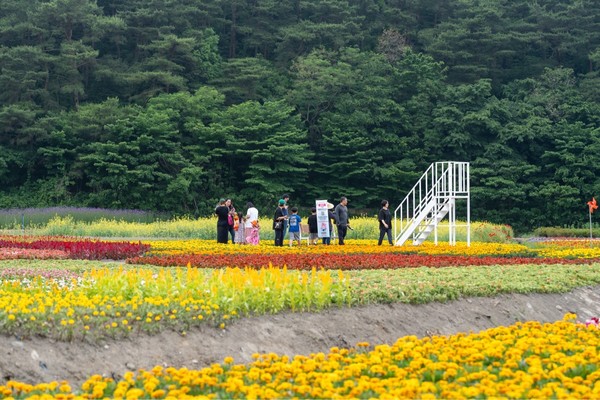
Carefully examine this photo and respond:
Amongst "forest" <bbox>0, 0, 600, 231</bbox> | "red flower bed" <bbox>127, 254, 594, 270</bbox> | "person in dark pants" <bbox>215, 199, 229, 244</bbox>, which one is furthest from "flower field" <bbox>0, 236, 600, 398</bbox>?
"forest" <bbox>0, 0, 600, 231</bbox>

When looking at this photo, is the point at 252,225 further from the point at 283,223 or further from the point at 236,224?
the point at 236,224

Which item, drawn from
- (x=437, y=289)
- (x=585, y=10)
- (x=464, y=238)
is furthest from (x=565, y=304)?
(x=585, y=10)

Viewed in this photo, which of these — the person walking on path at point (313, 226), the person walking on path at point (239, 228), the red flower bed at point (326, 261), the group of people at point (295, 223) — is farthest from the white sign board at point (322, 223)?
the red flower bed at point (326, 261)

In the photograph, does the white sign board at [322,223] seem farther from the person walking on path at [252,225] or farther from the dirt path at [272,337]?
the dirt path at [272,337]

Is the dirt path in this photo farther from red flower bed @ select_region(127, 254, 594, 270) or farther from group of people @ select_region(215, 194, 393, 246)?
group of people @ select_region(215, 194, 393, 246)

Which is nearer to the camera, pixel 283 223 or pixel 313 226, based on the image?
pixel 283 223

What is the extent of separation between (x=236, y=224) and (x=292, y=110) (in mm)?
20529

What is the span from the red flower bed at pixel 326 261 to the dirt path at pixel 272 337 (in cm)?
450

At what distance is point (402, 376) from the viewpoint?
7.27 metres

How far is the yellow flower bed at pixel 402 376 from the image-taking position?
6.64 m

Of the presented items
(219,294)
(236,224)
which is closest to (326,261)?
(219,294)

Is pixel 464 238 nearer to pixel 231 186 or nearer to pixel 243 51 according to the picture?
pixel 231 186

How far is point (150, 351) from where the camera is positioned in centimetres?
877

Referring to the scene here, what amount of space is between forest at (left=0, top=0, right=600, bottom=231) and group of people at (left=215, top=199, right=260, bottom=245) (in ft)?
53.7
